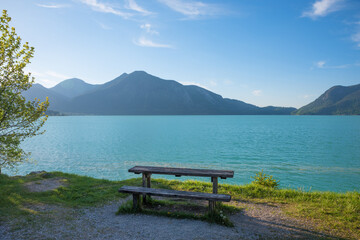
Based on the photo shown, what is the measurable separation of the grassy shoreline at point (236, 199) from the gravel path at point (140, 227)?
806 mm

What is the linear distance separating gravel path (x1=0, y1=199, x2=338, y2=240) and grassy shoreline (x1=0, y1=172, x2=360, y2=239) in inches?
31.7

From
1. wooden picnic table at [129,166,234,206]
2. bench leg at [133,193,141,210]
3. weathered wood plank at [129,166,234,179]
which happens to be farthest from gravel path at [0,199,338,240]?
weathered wood plank at [129,166,234,179]

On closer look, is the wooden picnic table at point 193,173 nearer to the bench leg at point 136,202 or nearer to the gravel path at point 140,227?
the bench leg at point 136,202

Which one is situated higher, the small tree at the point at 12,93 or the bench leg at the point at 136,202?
the small tree at the point at 12,93

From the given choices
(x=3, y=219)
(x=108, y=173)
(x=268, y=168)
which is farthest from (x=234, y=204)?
(x=268, y=168)

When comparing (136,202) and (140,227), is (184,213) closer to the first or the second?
(140,227)

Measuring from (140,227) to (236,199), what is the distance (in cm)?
552

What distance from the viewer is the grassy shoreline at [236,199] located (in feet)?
27.4

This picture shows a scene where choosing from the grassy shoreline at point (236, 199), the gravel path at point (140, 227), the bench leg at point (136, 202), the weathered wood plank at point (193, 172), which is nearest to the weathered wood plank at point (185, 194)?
the bench leg at point (136, 202)

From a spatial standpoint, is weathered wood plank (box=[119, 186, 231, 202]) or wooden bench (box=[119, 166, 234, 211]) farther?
wooden bench (box=[119, 166, 234, 211])

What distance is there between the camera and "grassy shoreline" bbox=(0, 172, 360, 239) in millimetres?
8352

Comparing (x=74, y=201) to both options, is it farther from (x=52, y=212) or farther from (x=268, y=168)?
(x=268, y=168)

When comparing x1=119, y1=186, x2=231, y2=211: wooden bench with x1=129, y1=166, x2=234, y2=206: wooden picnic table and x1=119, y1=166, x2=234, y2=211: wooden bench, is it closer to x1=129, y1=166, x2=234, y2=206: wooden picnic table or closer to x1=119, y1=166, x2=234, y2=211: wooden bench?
x1=119, y1=166, x2=234, y2=211: wooden bench

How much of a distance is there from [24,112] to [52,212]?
15.7ft
